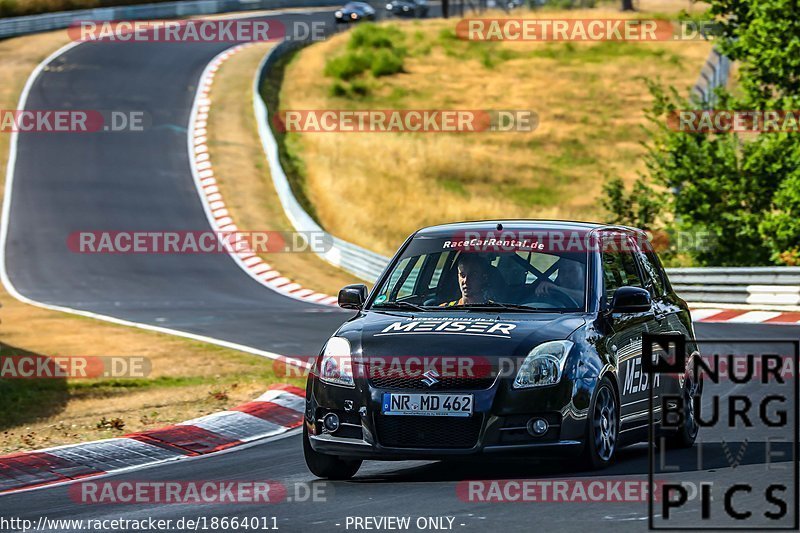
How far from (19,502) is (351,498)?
2.24m

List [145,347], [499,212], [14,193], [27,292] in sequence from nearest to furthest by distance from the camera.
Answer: [145,347] → [27,292] → [14,193] → [499,212]

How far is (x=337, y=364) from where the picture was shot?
8.22m

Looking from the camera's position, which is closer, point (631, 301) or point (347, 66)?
point (631, 301)

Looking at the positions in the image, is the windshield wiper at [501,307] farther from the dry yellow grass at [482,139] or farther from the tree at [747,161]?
the dry yellow grass at [482,139]

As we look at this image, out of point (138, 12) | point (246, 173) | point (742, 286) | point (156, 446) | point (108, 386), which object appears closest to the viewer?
point (156, 446)

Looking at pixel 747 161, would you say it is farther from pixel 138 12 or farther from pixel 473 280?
pixel 138 12

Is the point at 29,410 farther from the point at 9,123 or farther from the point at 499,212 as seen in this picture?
the point at 9,123

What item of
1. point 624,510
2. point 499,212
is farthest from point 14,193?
point 624,510

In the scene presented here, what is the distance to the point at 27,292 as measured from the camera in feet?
88.8

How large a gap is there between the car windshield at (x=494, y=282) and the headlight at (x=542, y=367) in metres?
0.70

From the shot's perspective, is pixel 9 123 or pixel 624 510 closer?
pixel 624 510

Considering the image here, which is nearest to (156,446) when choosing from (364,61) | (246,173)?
(246,173)

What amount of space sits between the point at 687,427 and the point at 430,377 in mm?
2670

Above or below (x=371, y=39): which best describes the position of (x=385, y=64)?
below
